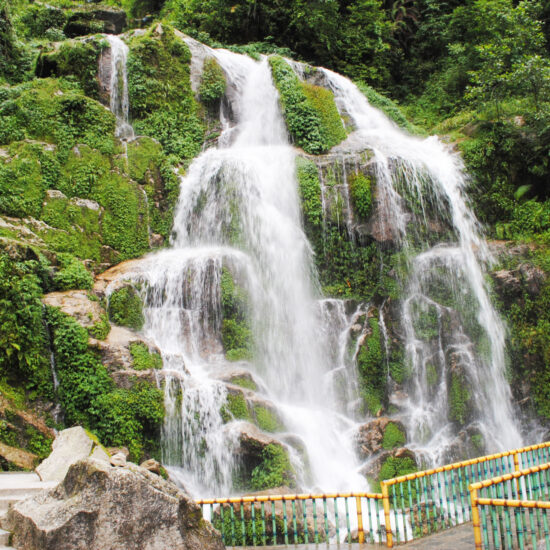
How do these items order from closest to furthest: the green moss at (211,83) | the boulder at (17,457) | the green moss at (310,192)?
the boulder at (17,457) → the green moss at (310,192) → the green moss at (211,83)

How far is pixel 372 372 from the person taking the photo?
12.1 m

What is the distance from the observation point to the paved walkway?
570cm

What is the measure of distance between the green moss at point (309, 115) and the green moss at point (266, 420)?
8.99m

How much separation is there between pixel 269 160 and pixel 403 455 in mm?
9086

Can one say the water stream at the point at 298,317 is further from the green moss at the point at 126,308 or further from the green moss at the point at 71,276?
the green moss at the point at 71,276

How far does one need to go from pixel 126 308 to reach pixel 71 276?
1345mm

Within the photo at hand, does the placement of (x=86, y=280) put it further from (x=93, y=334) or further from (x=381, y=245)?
(x=381, y=245)

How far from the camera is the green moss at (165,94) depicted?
651 inches

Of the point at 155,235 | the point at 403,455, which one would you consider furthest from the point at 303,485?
the point at 155,235

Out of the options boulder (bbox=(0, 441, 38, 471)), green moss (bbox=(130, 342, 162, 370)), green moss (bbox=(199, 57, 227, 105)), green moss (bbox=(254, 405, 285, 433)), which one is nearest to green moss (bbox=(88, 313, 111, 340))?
green moss (bbox=(130, 342, 162, 370))

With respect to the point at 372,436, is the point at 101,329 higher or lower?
higher

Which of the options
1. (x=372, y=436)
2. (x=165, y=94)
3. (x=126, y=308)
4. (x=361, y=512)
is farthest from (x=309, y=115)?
(x=361, y=512)

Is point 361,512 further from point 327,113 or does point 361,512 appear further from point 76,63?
point 76,63

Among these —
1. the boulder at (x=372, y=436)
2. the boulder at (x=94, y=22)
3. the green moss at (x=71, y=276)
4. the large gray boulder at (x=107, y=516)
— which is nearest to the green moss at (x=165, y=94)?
the boulder at (x=94, y=22)
